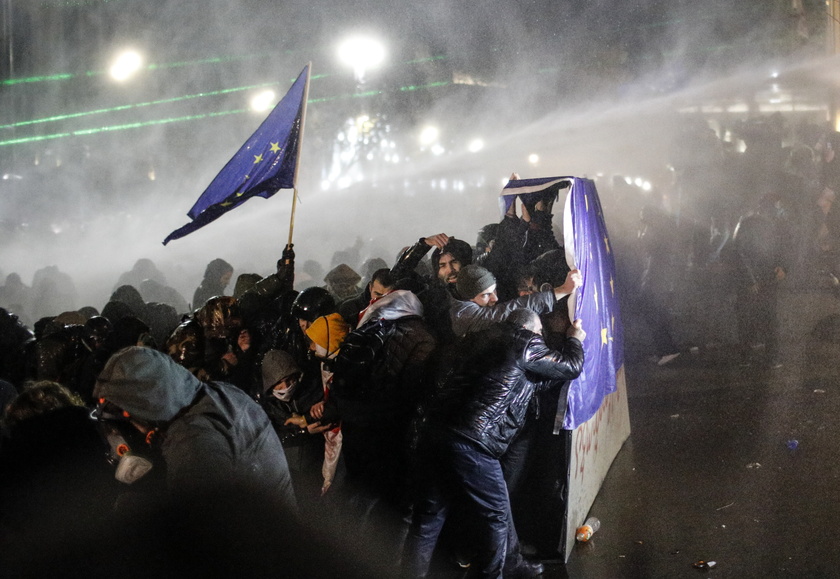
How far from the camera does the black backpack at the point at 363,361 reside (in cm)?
378

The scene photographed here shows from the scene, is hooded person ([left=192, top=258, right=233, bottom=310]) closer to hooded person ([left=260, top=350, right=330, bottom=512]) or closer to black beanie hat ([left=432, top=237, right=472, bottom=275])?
hooded person ([left=260, top=350, right=330, bottom=512])

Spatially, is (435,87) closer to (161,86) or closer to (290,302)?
(161,86)

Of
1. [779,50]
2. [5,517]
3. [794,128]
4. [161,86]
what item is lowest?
[5,517]

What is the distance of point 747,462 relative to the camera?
15.9 ft

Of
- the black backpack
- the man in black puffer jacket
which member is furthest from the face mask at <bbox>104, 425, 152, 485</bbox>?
the man in black puffer jacket

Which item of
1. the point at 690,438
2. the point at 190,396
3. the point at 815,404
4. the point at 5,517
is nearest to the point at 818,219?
the point at 815,404

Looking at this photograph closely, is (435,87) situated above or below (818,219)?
above

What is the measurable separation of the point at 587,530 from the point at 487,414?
1333 mm

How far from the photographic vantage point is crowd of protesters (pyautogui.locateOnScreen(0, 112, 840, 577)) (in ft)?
8.42

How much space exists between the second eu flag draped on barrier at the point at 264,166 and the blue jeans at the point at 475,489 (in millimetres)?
2889

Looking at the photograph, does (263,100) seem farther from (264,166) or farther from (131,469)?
(131,469)

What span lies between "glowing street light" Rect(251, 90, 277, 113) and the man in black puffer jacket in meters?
16.8

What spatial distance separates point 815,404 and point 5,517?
18.6 ft

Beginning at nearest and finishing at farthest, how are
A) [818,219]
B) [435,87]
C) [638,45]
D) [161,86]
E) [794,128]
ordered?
[818,219] < [794,128] < [638,45] < [161,86] < [435,87]
